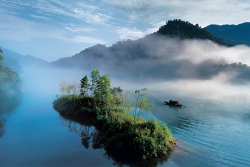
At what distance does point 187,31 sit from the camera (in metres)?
128

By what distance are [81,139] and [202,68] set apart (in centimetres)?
10874

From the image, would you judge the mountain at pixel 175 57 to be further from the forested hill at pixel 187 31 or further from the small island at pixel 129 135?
the small island at pixel 129 135

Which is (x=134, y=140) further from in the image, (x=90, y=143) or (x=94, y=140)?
(x=94, y=140)

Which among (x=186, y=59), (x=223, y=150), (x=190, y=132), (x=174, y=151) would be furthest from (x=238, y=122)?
(x=186, y=59)

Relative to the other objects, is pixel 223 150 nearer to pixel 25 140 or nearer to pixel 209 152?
pixel 209 152

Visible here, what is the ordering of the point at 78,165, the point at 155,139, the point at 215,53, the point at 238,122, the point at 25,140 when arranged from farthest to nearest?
the point at 215,53, the point at 238,122, the point at 25,140, the point at 155,139, the point at 78,165

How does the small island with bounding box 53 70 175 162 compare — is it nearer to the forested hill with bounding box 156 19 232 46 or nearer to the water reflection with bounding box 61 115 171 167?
the water reflection with bounding box 61 115 171 167

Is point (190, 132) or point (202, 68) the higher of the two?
point (202, 68)

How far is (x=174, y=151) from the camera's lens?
15.5 meters

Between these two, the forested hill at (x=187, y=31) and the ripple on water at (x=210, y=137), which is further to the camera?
the forested hill at (x=187, y=31)

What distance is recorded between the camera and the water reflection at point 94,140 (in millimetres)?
13797

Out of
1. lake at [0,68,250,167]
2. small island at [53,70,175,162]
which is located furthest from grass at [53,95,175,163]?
lake at [0,68,250,167]

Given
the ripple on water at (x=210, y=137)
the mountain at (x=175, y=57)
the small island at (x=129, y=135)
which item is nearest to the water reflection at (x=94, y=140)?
the small island at (x=129, y=135)

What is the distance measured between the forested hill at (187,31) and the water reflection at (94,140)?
120073mm
